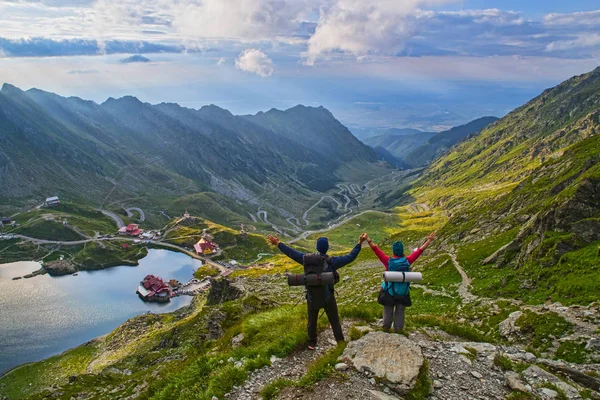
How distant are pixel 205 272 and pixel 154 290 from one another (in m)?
24.0

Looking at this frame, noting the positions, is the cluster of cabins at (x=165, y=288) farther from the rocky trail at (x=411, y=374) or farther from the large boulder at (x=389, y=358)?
the large boulder at (x=389, y=358)

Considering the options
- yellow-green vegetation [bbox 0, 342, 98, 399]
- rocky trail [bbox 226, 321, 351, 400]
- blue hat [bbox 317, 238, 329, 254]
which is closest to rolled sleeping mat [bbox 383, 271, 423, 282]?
blue hat [bbox 317, 238, 329, 254]

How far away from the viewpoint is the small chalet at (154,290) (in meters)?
132

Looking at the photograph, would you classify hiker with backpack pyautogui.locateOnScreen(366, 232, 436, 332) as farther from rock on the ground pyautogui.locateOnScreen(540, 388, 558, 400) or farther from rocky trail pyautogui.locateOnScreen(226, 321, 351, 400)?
rock on the ground pyautogui.locateOnScreen(540, 388, 558, 400)

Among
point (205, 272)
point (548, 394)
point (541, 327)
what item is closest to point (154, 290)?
point (205, 272)

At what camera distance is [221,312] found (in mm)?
35812

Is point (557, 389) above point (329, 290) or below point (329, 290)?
below

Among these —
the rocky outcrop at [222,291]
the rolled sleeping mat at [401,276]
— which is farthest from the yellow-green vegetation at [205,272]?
the rolled sleeping mat at [401,276]

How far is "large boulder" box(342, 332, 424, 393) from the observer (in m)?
12.9

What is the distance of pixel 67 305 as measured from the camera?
416 feet

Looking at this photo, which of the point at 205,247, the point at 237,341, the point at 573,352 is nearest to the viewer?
the point at 573,352

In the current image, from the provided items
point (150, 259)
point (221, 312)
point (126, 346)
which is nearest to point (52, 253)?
point (150, 259)

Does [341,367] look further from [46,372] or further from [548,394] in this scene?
[46,372]

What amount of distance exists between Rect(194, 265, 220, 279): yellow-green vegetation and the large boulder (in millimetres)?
144164
